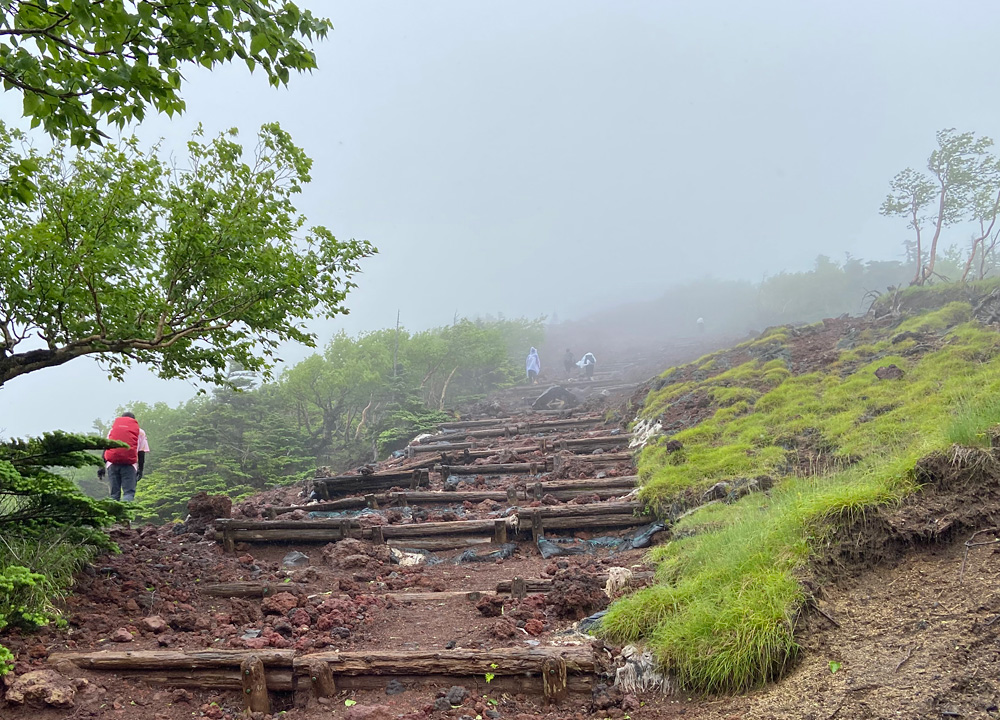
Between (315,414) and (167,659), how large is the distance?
2864cm

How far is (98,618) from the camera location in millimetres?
5980

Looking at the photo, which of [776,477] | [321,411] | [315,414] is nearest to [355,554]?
[776,477]

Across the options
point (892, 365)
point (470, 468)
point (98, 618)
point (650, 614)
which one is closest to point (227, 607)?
point (98, 618)

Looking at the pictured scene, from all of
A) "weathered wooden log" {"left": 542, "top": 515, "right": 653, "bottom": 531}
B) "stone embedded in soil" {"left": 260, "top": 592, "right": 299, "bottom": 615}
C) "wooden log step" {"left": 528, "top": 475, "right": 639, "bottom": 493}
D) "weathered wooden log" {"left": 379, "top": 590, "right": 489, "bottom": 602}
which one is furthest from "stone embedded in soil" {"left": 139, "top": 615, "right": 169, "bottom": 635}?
→ "wooden log step" {"left": 528, "top": 475, "right": 639, "bottom": 493}

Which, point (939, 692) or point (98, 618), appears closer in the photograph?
point (939, 692)

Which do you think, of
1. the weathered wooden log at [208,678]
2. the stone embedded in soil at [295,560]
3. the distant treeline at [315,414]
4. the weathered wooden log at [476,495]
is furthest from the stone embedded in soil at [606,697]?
the distant treeline at [315,414]

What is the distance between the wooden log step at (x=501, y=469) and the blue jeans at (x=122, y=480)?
21.8ft

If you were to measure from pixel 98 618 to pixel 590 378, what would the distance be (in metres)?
31.7

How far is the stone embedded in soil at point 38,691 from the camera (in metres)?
4.49

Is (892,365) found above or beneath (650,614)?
above

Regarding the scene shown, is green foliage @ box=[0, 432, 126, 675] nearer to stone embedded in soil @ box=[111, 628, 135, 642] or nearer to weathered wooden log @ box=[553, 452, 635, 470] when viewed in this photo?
stone embedded in soil @ box=[111, 628, 135, 642]

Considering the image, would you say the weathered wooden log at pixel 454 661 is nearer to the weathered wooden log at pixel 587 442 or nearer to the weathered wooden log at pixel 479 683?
the weathered wooden log at pixel 479 683

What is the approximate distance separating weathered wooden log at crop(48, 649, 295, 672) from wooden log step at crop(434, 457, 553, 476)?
9745mm

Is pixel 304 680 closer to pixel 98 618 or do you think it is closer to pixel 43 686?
pixel 43 686
